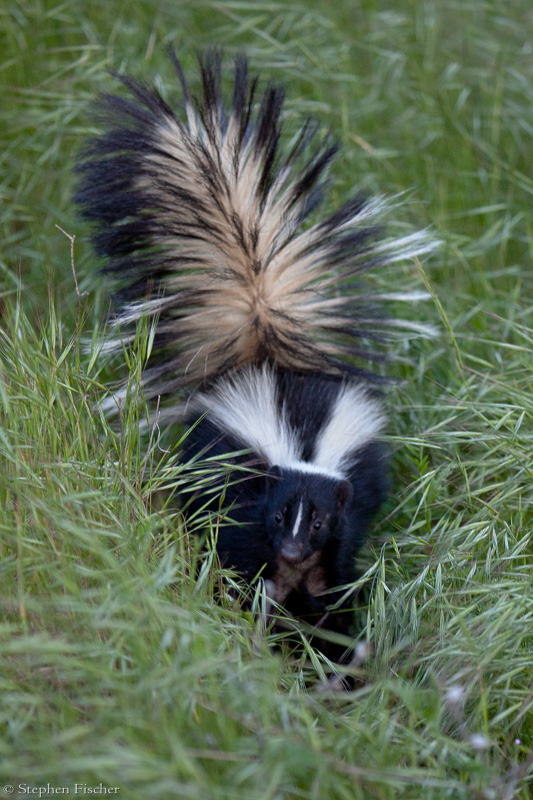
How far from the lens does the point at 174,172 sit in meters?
2.88

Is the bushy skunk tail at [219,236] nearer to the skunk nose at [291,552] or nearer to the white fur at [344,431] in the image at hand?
the white fur at [344,431]

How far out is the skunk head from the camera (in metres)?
2.66

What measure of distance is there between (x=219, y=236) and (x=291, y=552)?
1.14 meters

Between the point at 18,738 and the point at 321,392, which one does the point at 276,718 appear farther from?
the point at 321,392

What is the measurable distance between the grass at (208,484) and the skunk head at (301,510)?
0.25 m

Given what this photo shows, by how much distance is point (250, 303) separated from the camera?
119 inches

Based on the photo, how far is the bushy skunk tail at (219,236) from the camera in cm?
288

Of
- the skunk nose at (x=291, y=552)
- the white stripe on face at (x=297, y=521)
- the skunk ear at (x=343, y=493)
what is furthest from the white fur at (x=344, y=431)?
the skunk nose at (x=291, y=552)

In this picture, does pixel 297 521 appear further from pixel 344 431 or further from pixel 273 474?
pixel 344 431

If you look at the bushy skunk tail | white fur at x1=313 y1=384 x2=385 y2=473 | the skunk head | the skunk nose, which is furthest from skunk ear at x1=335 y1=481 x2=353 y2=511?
the bushy skunk tail

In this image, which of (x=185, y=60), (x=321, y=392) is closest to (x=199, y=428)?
(x=321, y=392)

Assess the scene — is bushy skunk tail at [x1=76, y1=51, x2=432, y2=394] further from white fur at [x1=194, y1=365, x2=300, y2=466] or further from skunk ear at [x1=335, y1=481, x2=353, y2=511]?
skunk ear at [x1=335, y1=481, x2=353, y2=511]

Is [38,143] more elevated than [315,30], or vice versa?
[315,30]

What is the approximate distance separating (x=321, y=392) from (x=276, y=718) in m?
1.34
